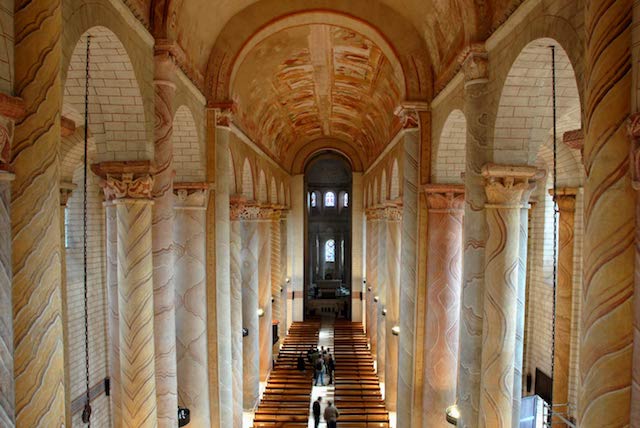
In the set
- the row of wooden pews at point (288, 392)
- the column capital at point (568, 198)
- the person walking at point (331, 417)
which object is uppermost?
the column capital at point (568, 198)

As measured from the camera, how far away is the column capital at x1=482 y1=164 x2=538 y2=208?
661 cm

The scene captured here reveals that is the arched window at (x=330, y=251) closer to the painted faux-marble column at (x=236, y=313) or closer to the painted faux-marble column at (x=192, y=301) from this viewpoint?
the painted faux-marble column at (x=236, y=313)

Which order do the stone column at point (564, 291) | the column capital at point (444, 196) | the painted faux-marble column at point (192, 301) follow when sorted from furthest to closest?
the stone column at point (564, 291), the column capital at point (444, 196), the painted faux-marble column at point (192, 301)

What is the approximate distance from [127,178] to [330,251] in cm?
3509

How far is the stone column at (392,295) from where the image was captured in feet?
49.2

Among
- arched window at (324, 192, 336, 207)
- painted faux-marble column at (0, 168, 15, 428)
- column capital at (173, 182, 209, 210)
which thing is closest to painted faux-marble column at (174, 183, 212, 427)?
column capital at (173, 182, 209, 210)

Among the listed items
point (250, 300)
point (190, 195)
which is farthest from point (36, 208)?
point (250, 300)

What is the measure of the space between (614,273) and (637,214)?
18.1 inches

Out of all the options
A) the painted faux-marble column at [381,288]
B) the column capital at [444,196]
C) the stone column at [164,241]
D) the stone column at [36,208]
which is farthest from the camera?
the painted faux-marble column at [381,288]

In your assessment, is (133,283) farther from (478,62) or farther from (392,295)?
(392,295)

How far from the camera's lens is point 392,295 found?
49.5 ft

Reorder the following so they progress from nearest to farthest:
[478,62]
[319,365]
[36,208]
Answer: [36,208] < [478,62] < [319,365]

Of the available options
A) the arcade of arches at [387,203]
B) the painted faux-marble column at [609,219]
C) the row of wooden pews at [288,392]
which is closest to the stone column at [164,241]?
the arcade of arches at [387,203]

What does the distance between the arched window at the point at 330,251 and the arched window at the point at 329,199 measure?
11.6ft
